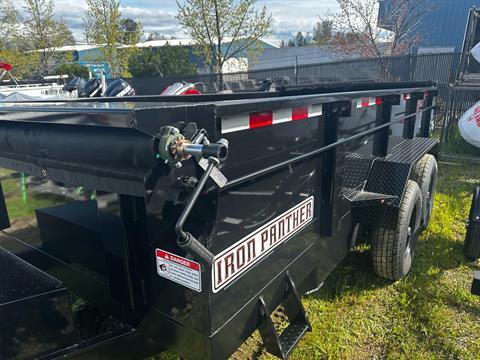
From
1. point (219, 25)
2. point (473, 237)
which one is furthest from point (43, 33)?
point (473, 237)

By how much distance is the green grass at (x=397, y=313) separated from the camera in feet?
7.57

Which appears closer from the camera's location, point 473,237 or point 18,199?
point 18,199

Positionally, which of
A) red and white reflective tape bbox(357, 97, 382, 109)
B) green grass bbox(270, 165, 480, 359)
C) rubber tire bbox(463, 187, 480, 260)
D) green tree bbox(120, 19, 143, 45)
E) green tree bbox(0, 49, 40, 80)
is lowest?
green grass bbox(270, 165, 480, 359)

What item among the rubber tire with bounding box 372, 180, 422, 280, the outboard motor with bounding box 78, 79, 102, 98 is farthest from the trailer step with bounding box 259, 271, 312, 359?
the outboard motor with bounding box 78, 79, 102, 98

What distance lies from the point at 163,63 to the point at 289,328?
26.1 metres

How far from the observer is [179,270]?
1.36 meters

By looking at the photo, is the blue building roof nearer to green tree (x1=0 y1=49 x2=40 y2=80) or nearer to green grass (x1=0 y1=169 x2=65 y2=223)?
green tree (x1=0 y1=49 x2=40 y2=80)

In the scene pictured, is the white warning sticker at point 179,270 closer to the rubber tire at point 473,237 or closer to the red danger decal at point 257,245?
the red danger decal at point 257,245

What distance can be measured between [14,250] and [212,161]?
150cm

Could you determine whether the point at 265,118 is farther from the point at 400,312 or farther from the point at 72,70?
the point at 72,70

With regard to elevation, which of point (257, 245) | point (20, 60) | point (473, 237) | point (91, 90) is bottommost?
point (473, 237)

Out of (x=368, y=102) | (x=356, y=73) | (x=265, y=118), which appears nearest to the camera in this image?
(x=265, y=118)

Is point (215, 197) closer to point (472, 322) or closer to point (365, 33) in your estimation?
point (472, 322)

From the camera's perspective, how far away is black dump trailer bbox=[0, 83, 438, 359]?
3.97ft
